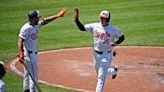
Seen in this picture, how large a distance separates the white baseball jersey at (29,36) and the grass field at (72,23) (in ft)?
4.64

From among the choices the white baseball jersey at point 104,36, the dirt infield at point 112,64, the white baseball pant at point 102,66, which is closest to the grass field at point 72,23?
the dirt infield at point 112,64

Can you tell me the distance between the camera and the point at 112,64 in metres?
13.4

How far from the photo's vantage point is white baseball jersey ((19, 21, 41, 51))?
31.7ft

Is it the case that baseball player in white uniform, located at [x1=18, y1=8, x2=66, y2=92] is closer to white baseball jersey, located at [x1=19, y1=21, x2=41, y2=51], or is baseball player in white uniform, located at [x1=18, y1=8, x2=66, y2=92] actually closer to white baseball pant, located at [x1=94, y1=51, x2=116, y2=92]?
white baseball jersey, located at [x1=19, y1=21, x2=41, y2=51]

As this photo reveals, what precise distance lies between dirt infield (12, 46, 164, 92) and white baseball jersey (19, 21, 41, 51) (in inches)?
75.0

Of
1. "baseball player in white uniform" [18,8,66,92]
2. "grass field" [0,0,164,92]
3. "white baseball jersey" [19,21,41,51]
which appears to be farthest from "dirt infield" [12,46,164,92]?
"white baseball jersey" [19,21,41,51]

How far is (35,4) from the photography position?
26.0m

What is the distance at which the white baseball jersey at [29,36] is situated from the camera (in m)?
9.66

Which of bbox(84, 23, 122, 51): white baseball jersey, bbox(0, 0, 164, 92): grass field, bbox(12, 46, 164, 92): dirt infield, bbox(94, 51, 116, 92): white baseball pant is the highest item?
bbox(84, 23, 122, 51): white baseball jersey

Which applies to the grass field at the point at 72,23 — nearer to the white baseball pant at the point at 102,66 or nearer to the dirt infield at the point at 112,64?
the dirt infield at the point at 112,64

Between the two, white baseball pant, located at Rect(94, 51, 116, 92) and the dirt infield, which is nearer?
white baseball pant, located at Rect(94, 51, 116, 92)

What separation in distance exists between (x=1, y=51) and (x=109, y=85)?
510 cm

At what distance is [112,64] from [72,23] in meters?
6.90

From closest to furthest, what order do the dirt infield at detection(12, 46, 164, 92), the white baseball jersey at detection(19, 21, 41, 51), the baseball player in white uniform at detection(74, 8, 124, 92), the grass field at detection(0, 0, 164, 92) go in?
the white baseball jersey at detection(19, 21, 41, 51) → the baseball player in white uniform at detection(74, 8, 124, 92) → the dirt infield at detection(12, 46, 164, 92) → the grass field at detection(0, 0, 164, 92)
